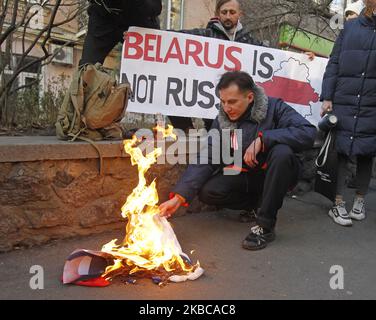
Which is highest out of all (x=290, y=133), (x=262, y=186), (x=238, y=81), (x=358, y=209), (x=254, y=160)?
(x=238, y=81)

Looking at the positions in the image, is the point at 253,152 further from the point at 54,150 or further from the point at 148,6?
the point at 148,6

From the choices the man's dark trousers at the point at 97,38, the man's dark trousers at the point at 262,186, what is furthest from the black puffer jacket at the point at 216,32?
the man's dark trousers at the point at 262,186

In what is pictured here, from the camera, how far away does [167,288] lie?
99.4 inches

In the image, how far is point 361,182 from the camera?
3984mm

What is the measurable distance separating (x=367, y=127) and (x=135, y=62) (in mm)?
2373

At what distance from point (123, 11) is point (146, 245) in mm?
2293

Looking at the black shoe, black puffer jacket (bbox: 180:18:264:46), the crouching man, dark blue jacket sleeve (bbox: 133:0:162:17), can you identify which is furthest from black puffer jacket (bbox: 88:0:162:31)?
the black shoe

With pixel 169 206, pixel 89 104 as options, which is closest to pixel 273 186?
pixel 169 206

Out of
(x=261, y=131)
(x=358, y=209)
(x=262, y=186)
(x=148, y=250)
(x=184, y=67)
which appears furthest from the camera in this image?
(x=184, y=67)

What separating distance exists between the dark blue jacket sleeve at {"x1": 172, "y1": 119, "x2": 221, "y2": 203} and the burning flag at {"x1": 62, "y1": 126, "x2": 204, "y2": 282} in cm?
28

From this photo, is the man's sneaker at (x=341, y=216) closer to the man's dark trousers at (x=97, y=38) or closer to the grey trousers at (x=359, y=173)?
the grey trousers at (x=359, y=173)

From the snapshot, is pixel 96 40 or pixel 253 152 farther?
pixel 96 40

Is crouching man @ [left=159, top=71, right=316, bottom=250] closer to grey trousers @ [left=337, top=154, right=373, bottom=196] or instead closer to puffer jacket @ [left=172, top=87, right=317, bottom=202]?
puffer jacket @ [left=172, top=87, right=317, bottom=202]

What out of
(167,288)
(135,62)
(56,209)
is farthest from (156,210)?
(135,62)
